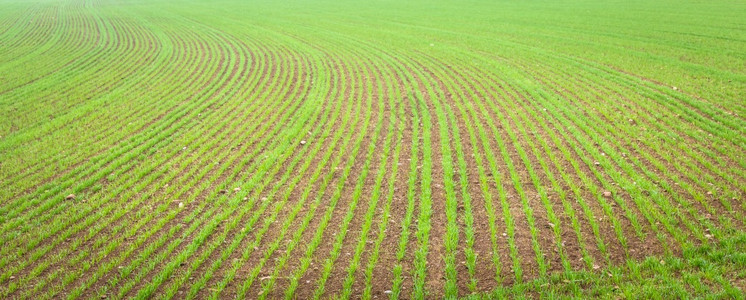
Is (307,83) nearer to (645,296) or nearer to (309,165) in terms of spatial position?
(309,165)

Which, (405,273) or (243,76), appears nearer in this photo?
(405,273)

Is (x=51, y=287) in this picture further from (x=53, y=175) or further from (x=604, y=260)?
(x=604, y=260)

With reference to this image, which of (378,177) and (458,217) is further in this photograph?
(378,177)

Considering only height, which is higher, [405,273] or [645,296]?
[645,296]

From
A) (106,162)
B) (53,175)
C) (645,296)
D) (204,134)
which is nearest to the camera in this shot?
(645,296)

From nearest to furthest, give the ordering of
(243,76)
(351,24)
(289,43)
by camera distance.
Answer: (243,76) < (289,43) < (351,24)

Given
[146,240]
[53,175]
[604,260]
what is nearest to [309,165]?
[146,240]
